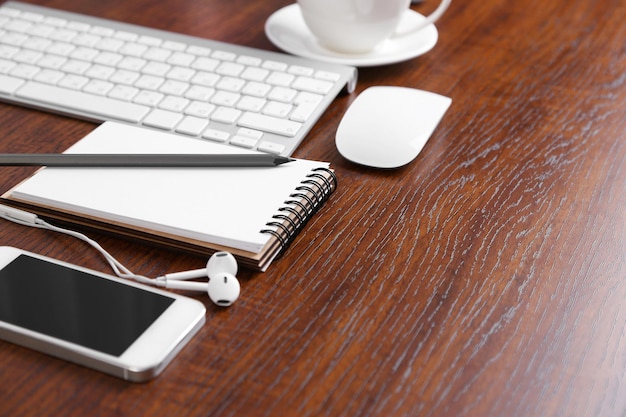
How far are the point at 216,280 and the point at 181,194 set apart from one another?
Result: 12 cm

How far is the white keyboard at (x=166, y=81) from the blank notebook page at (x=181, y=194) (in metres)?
0.08

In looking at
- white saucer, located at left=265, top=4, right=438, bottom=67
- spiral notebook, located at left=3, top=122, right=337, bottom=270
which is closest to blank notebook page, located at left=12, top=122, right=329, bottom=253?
spiral notebook, located at left=3, top=122, right=337, bottom=270

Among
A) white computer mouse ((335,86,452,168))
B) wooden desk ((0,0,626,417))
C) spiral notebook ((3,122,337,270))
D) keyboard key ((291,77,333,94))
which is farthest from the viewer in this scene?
keyboard key ((291,77,333,94))

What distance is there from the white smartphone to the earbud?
0.06 ft

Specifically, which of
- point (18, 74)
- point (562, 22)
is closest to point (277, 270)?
point (18, 74)

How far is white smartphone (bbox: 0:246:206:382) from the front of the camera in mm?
553

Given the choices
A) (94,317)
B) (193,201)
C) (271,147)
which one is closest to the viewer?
(94,317)

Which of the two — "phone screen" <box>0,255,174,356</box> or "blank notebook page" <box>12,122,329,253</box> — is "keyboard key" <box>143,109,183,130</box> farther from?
"phone screen" <box>0,255,174,356</box>

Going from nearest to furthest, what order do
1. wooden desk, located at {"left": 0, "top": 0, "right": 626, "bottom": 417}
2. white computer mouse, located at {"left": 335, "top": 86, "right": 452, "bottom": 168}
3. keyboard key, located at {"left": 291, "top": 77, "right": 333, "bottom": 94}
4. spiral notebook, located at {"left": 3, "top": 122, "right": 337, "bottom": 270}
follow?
wooden desk, located at {"left": 0, "top": 0, "right": 626, "bottom": 417} → spiral notebook, located at {"left": 3, "top": 122, "right": 337, "bottom": 270} → white computer mouse, located at {"left": 335, "top": 86, "right": 452, "bottom": 168} → keyboard key, located at {"left": 291, "top": 77, "right": 333, "bottom": 94}

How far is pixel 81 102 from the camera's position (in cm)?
89

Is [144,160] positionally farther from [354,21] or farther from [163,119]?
[354,21]

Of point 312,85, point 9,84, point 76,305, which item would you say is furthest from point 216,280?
point 9,84

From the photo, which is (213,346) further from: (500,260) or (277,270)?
(500,260)

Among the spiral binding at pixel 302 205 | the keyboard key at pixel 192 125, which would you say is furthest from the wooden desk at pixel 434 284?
the keyboard key at pixel 192 125
